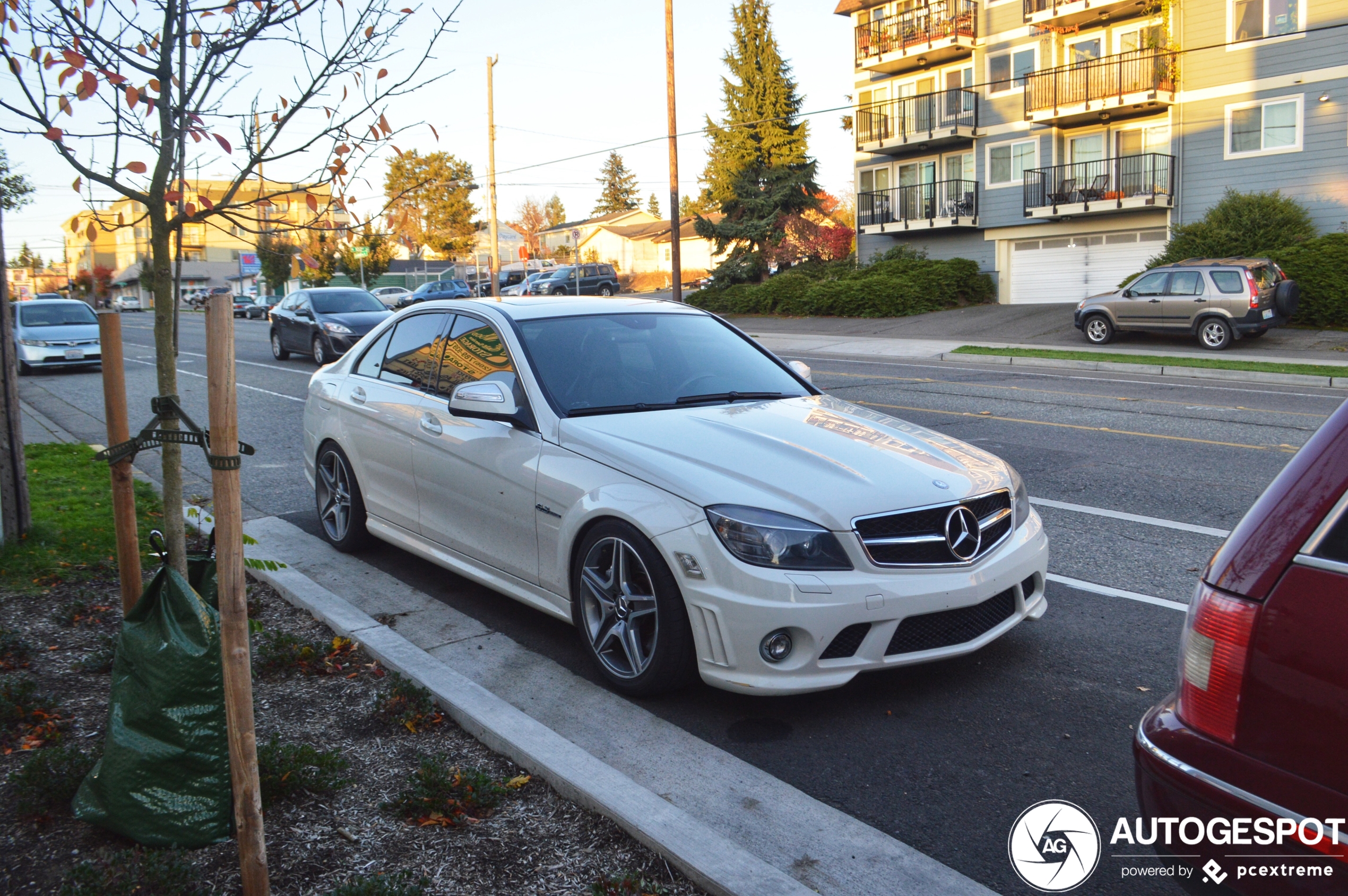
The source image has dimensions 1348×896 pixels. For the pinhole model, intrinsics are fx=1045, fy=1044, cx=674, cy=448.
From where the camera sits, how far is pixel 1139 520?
693 cm

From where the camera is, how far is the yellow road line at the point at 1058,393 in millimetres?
12352

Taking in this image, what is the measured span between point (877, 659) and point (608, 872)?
1.38 metres

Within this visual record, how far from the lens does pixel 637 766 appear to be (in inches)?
145

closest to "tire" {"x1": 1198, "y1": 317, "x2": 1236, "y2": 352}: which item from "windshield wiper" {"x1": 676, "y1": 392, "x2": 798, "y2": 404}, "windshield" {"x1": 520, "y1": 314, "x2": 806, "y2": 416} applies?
"windshield" {"x1": 520, "y1": 314, "x2": 806, "y2": 416}

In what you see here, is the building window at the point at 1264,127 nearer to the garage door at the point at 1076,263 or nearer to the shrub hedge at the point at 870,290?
the garage door at the point at 1076,263

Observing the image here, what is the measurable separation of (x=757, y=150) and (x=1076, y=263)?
14685 mm

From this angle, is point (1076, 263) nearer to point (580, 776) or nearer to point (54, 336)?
point (54, 336)

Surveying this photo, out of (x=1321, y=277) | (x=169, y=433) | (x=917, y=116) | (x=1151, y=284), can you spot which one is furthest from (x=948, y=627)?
(x=917, y=116)

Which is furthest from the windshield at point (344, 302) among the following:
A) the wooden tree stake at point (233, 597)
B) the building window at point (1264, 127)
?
the building window at point (1264, 127)

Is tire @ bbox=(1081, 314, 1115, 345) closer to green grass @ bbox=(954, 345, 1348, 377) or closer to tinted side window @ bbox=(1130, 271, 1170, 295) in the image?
tinted side window @ bbox=(1130, 271, 1170, 295)

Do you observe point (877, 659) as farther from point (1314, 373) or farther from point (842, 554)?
point (1314, 373)

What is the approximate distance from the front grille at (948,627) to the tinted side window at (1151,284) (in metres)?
20.3

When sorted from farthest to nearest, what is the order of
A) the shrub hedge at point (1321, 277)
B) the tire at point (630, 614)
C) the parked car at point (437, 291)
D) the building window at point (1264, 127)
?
1. the parked car at point (437, 291)
2. the building window at point (1264, 127)
3. the shrub hedge at point (1321, 277)
4. the tire at point (630, 614)

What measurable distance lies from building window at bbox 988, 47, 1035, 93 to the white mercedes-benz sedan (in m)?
31.7
